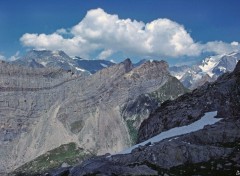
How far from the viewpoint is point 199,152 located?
99438 mm

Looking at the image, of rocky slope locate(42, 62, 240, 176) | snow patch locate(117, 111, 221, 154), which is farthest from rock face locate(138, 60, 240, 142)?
snow patch locate(117, 111, 221, 154)

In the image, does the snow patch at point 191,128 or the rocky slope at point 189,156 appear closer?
the rocky slope at point 189,156

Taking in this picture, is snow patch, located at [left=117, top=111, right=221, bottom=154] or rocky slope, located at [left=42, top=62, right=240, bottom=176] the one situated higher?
snow patch, located at [left=117, top=111, right=221, bottom=154]

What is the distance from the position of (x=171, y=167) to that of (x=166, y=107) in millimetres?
64370

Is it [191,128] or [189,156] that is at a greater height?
[191,128]

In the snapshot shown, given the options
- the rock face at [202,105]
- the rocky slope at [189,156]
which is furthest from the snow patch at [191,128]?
the rock face at [202,105]

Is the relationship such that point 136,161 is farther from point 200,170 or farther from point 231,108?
point 231,108

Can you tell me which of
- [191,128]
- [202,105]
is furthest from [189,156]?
[202,105]

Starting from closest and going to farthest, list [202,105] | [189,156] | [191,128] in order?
[189,156]
[191,128]
[202,105]

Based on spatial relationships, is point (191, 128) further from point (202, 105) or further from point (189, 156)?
point (189, 156)

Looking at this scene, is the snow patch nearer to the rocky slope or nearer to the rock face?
the rocky slope

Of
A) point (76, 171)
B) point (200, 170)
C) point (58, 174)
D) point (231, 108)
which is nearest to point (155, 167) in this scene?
point (200, 170)

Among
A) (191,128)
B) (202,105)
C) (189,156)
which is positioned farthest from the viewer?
(202,105)

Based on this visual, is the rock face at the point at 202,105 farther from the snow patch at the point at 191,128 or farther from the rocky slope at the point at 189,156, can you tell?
the snow patch at the point at 191,128
